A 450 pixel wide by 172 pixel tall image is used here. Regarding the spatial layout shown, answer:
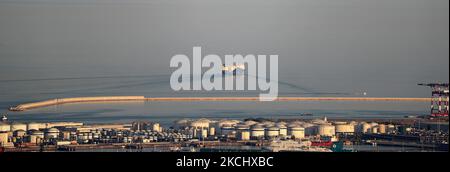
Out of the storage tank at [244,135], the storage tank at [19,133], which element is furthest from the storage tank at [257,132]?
the storage tank at [19,133]

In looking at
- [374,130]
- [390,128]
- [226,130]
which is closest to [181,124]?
[226,130]

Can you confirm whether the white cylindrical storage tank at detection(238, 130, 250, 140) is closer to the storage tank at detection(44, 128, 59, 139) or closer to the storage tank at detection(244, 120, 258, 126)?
the storage tank at detection(244, 120, 258, 126)

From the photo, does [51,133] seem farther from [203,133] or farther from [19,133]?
[203,133]

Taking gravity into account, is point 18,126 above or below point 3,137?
above

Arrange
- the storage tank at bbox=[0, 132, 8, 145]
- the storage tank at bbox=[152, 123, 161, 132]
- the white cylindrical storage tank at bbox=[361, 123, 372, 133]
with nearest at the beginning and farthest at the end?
the storage tank at bbox=[0, 132, 8, 145] → the storage tank at bbox=[152, 123, 161, 132] → the white cylindrical storage tank at bbox=[361, 123, 372, 133]

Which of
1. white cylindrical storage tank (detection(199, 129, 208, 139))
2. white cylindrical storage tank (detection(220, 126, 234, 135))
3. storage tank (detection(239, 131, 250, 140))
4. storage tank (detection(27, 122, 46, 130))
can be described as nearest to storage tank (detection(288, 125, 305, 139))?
storage tank (detection(239, 131, 250, 140))
